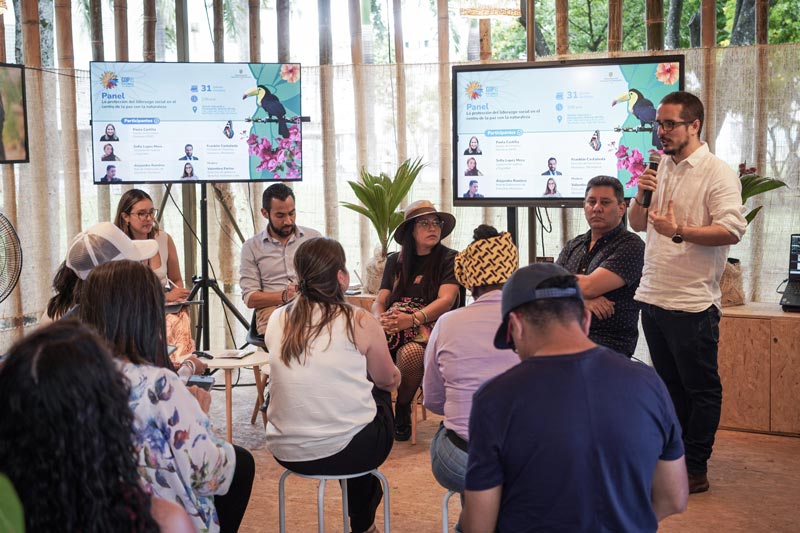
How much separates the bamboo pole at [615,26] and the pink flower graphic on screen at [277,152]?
2.09m

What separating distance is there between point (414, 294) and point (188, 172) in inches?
69.4

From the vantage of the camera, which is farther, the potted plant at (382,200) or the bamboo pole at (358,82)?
the bamboo pole at (358,82)

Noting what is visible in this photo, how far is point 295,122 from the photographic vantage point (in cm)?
563

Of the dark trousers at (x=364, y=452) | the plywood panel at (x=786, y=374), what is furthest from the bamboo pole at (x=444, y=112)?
the dark trousers at (x=364, y=452)

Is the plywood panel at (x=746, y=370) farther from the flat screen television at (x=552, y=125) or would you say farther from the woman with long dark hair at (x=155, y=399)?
the woman with long dark hair at (x=155, y=399)

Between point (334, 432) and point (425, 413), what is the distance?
2.32 m

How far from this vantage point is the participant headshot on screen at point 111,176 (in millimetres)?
5496

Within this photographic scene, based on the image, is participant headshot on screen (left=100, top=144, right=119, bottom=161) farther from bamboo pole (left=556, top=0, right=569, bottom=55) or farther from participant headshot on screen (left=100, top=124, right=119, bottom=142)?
bamboo pole (left=556, top=0, right=569, bottom=55)

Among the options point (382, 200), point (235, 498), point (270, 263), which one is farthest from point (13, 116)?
point (235, 498)

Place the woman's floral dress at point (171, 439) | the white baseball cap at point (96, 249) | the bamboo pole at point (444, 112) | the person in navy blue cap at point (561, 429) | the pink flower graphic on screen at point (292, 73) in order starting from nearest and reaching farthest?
the person in navy blue cap at point (561, 429) → the woman's floral dress at point (171, 439) → the white baseball cap at point (96, 249) → the pink flower graphic on screen at point (292, 73) → the bamboo pole at point (444, 112)

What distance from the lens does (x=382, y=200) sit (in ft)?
17.9

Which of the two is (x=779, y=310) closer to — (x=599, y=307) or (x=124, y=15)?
(x=599, y=307)

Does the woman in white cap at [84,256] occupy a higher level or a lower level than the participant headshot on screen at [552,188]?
lower

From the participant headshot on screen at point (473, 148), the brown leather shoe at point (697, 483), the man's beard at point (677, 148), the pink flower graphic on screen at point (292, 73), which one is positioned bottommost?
the brown leather shoe at point (697, 483)
